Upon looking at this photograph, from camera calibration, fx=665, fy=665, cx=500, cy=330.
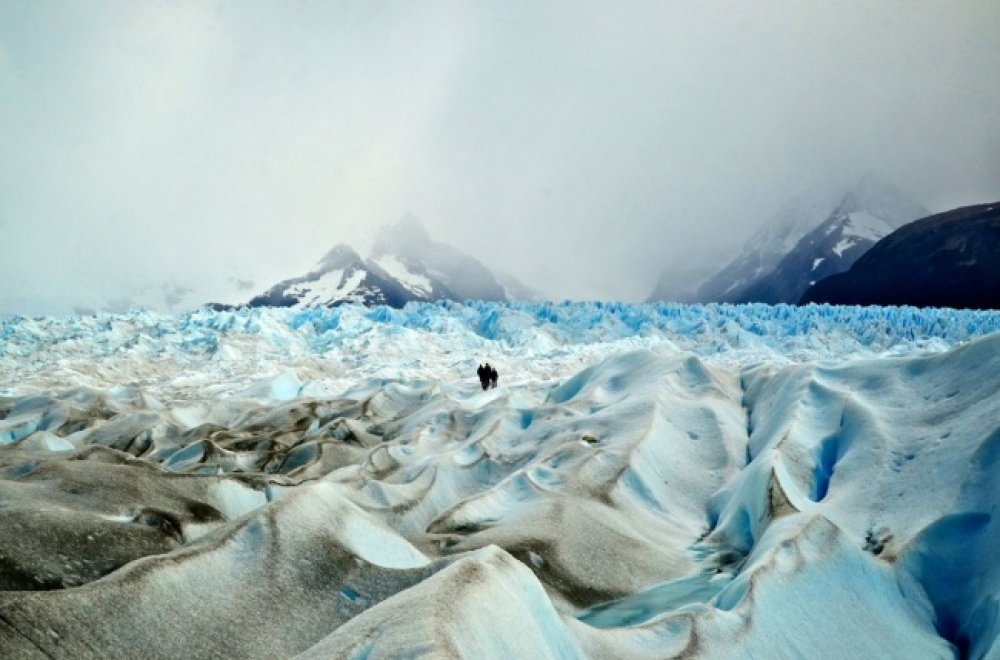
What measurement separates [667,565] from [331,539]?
9.26ft

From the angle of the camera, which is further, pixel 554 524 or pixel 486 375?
pixel 486 375

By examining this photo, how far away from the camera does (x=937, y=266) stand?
6569 centimetres

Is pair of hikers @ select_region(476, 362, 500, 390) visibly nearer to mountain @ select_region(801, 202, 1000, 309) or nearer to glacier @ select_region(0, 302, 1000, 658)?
glacier @ select_region(0, 302, 1000, 658)

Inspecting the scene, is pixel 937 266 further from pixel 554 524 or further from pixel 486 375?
pixel 554 524

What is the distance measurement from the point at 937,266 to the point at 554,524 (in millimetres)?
74004

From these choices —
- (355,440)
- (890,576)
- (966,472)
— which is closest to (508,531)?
(890,576)

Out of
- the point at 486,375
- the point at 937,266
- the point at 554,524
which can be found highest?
the point at 937,266

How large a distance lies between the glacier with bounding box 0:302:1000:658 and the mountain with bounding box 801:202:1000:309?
64.2 meters

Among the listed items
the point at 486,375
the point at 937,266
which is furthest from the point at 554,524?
the point at 937,266

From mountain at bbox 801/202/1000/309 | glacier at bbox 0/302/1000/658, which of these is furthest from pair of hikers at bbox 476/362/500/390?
mountain at bbox 801/202/1000/309

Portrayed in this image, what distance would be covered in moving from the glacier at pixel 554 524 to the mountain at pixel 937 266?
6423cm

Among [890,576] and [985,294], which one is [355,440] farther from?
[985,294]

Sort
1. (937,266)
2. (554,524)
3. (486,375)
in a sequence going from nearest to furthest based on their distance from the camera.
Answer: (554,524), (486,375), (937,266)

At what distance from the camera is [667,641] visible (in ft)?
11.4
